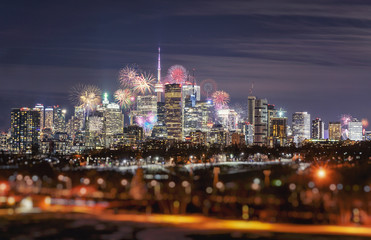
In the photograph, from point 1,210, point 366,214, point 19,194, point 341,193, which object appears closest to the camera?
point 366,214

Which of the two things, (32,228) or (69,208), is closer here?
(32,228)

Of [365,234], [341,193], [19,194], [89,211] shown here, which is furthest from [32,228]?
[341,193]

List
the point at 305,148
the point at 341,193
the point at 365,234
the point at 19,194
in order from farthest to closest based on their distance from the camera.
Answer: the point at 305,148 < the point at 19,194 < the point at 341,193 < the point at 365,234

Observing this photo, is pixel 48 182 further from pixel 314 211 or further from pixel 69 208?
pixel 314 211

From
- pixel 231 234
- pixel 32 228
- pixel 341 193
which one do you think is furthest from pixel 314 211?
pixel 32 228

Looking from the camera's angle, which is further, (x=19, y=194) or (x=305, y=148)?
(x=305, y=148)

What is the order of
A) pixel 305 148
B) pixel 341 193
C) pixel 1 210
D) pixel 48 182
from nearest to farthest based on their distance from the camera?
pixel 1 210 < pixel 341 193 < pixel 48 182 < pixel 305 148

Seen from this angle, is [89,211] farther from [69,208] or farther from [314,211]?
[314,211]

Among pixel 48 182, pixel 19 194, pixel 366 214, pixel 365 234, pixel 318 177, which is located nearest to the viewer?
pixel 365 234
